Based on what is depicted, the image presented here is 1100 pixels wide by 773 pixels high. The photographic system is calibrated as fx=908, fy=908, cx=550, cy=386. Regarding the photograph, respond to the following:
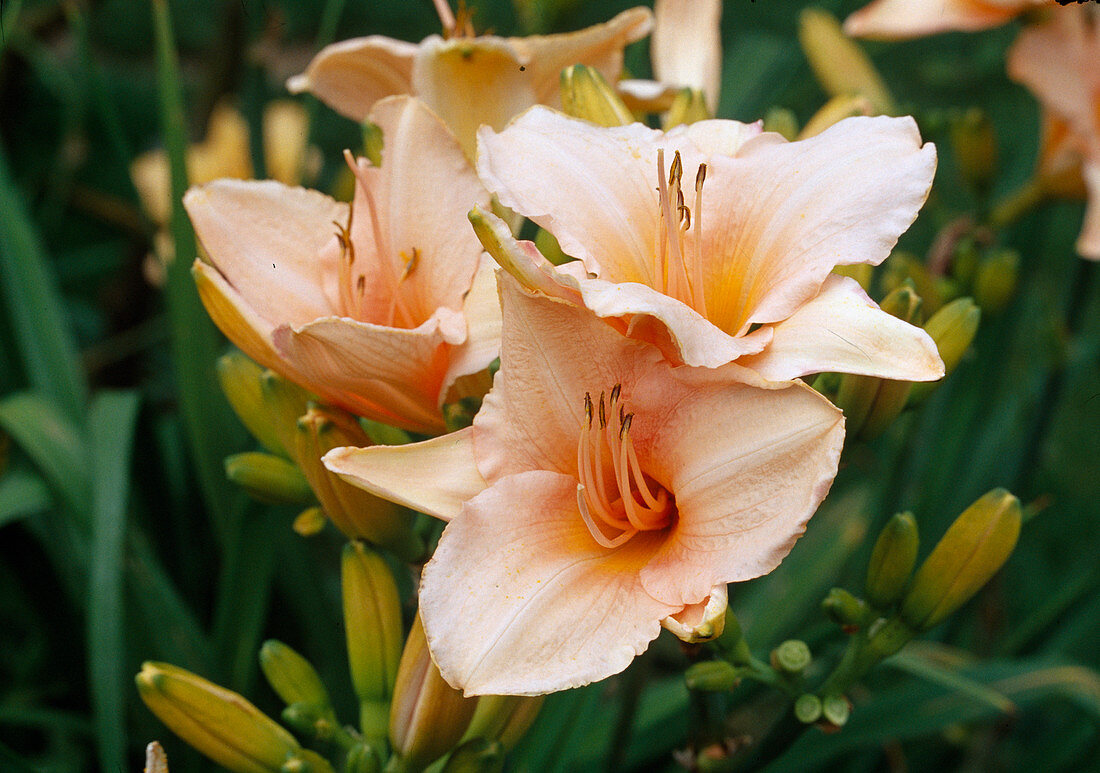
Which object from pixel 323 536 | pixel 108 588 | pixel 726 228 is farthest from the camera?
pixel 323 536

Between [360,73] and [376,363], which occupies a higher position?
[360,73]

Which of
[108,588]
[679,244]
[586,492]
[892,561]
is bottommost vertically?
[108,588]

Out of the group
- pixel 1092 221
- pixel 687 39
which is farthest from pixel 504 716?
pixel 1092 221

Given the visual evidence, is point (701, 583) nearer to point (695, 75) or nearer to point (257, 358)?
point (257, 358)

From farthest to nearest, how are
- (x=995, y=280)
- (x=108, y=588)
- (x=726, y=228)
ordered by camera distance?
(x=995, y=280) → (x=108, y=588) → (x=726, y=228)

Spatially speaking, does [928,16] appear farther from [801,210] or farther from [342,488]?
[342,488]
